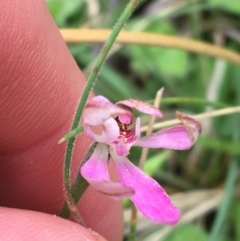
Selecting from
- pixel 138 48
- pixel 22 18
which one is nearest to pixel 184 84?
pixel 138 48

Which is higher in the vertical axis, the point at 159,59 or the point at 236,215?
the point at 159,59

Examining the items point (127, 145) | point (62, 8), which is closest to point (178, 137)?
point (127, 145)

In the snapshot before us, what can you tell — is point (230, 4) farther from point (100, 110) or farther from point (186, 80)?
point (100, 110)

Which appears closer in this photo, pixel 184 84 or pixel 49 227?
pixel 49 227

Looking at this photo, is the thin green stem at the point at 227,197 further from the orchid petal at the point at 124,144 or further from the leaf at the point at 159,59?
the orchid petal at the point at 124,144

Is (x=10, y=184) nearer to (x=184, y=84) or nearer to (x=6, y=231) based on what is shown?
(x=6, y=231)

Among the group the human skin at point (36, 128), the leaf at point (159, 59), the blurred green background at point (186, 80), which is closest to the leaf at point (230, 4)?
the blurred green background at point (186, 80)
